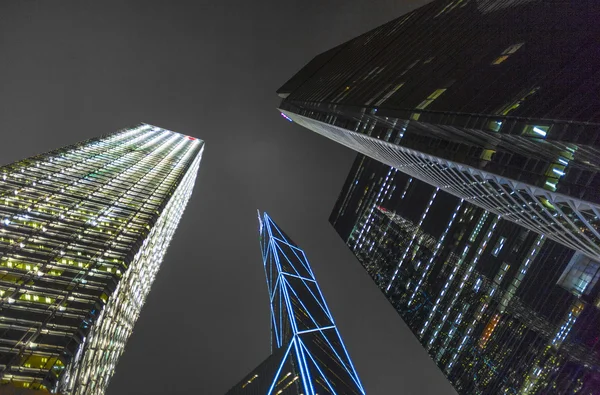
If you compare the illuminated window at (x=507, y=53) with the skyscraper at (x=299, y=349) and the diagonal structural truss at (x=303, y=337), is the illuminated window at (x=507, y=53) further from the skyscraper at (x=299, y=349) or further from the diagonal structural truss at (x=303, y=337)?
the diagonal structural truss at (x=303, y=337)

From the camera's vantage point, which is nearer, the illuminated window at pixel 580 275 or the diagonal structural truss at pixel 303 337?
the illuminated window at pixel 580 275

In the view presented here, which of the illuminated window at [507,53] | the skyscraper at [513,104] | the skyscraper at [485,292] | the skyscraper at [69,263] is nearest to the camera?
the skyscraper at [513,104]

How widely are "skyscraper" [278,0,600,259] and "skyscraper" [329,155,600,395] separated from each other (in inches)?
744

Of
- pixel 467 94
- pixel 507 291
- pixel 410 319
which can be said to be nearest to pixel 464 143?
pixel 467 94

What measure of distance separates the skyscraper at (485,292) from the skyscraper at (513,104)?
1890 centimetres

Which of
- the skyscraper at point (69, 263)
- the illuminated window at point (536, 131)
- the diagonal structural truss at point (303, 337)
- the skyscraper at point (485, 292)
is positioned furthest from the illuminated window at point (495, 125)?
the diagonal structural truss at point (303, 337)

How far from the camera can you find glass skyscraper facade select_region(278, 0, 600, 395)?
64.2ft

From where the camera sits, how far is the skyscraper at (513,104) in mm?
17594

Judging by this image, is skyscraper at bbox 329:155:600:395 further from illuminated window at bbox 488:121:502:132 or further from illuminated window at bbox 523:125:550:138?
illuminated window at bbox 523:125:550:138

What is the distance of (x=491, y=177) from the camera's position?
93.7ft

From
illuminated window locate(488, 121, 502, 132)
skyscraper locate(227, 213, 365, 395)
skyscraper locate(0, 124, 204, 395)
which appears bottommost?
skyscraper locate(227, 213, 365, 395)

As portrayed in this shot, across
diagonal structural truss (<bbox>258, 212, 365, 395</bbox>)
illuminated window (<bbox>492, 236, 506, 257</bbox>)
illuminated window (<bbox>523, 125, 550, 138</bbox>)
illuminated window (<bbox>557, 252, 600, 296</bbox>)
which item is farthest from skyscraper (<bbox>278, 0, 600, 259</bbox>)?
diagonal structural truss (<bbox>258, 212, 365, 395</bbox>)

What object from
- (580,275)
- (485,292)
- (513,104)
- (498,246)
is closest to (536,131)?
(513,104)

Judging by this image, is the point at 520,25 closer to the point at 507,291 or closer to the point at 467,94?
the point at 467,94
